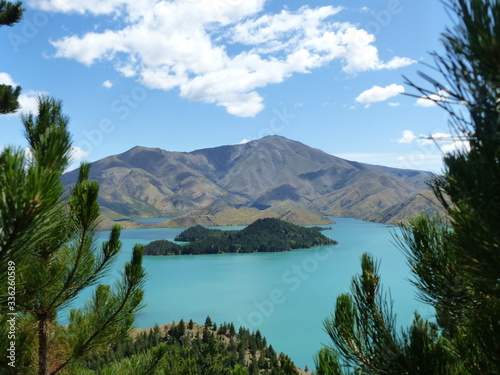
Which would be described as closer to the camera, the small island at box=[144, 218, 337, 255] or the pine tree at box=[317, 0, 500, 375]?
the pine tree at box=[317, 0, 500, 375]

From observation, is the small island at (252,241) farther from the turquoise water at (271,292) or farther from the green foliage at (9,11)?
the green foliage at (9,11)

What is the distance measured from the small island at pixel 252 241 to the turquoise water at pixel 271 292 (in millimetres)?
9158

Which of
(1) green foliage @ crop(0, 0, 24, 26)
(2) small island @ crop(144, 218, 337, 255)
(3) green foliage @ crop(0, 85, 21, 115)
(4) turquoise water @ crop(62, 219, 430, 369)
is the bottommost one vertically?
(4) turquoise water @ crop(62, 219, 430, 369)

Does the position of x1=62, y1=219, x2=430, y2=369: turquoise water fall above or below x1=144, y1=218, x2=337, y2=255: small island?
below

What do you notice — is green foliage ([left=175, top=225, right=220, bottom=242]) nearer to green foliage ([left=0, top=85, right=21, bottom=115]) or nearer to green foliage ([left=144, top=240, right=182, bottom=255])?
green foliage ([left=144, top=240, right=182, bottom=255])

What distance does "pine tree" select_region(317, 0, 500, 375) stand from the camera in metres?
1.60

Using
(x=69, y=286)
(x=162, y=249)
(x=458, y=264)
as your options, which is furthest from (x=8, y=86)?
(x=162, y=249)

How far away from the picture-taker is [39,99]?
4.33m

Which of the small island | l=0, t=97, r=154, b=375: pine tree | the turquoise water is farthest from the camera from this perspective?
the small island

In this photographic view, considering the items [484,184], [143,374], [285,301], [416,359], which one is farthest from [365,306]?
[285,301]

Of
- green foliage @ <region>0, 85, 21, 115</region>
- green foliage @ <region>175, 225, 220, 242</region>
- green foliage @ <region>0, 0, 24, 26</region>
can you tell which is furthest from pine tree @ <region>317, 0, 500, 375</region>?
green foliage @ <region>175, 225, 220, 242</region>

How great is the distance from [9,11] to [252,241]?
425 ft

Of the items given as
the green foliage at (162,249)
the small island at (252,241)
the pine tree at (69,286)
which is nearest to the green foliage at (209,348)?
the pine tree at (69,286)

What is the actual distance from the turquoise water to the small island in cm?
916
